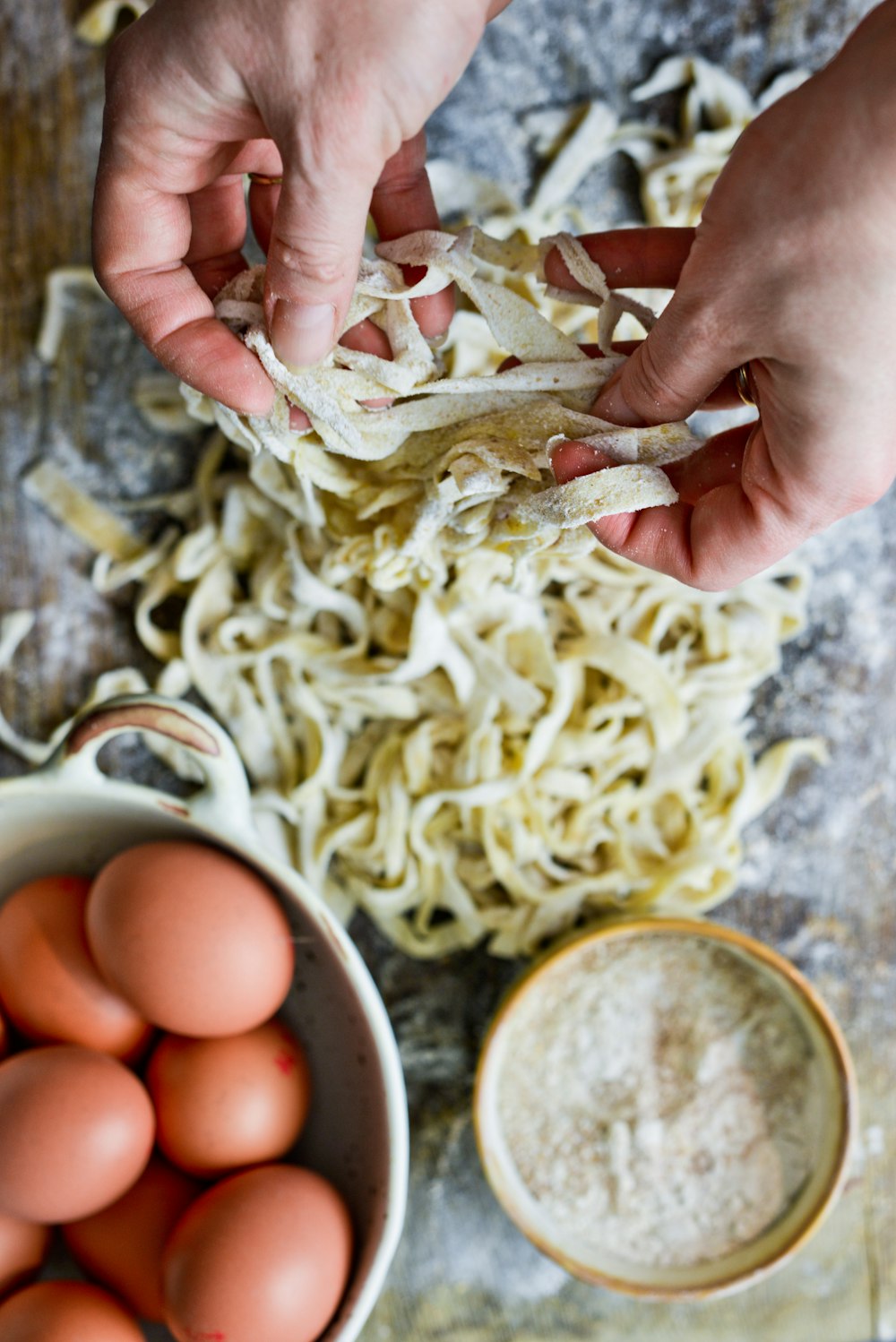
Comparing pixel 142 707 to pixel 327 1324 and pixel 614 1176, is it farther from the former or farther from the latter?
pixel 614 1176

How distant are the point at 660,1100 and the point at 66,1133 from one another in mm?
534

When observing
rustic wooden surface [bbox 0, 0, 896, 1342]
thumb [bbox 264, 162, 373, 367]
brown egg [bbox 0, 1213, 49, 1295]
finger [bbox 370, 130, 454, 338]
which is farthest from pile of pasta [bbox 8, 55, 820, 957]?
brown egg [bbox 0, 1213, 49, 1295]

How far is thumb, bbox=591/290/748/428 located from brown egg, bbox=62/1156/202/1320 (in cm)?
69

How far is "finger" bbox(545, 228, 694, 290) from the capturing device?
750 mm

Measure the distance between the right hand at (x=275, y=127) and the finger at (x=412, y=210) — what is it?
0.12 meters

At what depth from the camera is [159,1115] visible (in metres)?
0.83

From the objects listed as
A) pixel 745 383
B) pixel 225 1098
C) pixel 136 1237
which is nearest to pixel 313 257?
pixel 745 383

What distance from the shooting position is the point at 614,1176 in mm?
967

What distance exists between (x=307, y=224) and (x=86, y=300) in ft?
1.71

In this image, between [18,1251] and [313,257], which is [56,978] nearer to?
[18,1251]

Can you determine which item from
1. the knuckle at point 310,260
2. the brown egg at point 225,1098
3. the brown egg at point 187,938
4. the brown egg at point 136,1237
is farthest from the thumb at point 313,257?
the brown egg at point 136,1237

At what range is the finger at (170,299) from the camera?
643mm

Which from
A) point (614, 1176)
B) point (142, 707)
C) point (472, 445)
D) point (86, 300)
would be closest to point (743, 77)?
point (472, 445)

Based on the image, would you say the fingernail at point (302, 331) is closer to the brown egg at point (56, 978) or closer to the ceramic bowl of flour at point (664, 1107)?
the brown egg at point (56, 978)
